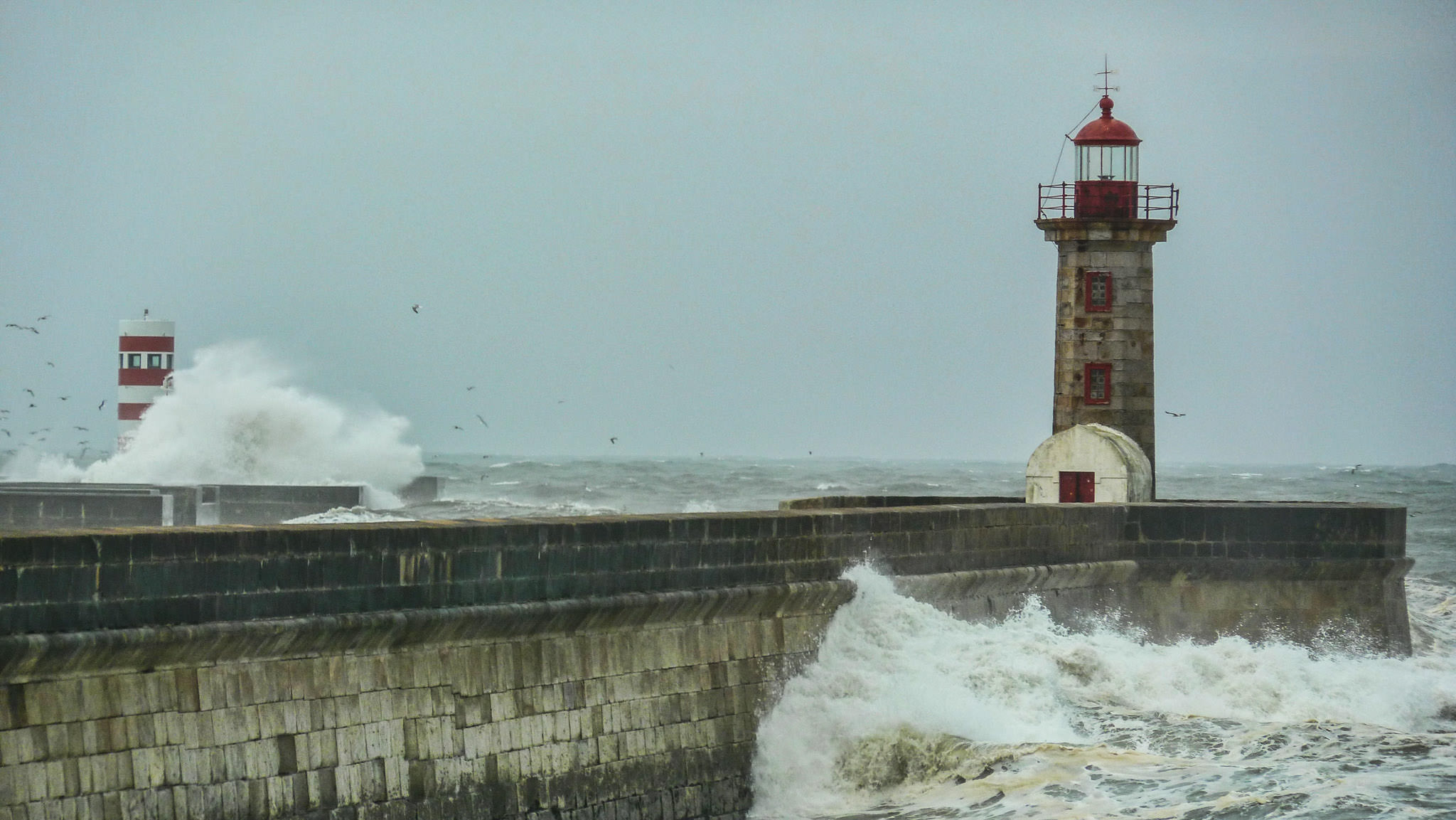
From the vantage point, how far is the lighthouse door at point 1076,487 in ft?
53.1

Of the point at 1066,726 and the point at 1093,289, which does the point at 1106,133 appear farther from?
the point at 1066,726

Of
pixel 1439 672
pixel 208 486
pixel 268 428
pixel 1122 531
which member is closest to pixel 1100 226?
pixel 1122 531

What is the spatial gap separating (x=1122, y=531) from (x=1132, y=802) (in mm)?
5221

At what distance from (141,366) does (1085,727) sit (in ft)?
62.8

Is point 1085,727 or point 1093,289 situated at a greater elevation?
point 1093,289

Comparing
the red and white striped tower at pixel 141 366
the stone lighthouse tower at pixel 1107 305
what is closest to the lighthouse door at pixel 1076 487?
the stone lighthouse tower at pixel 1107 305

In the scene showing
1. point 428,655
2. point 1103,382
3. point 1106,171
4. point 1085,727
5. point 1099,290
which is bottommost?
point 1085,727

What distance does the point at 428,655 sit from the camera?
9.02 m

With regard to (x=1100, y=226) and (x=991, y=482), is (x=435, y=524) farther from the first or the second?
(x=991, y=482)

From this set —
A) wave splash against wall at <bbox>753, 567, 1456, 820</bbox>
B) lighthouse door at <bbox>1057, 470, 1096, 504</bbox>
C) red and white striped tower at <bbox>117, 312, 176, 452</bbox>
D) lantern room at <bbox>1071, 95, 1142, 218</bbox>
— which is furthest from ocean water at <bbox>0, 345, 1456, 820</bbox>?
red and white striped tower at <bbox>117, 312, 176, 452</bbox>

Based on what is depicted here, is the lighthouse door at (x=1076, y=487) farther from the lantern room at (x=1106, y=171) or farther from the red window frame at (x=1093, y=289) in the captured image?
the lantern room at (x=1106, y=171)

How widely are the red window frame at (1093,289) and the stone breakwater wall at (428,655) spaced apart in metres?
4.10

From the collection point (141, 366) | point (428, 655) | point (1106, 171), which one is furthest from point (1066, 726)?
point (141, 366)

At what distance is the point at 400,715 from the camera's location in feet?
28.8
